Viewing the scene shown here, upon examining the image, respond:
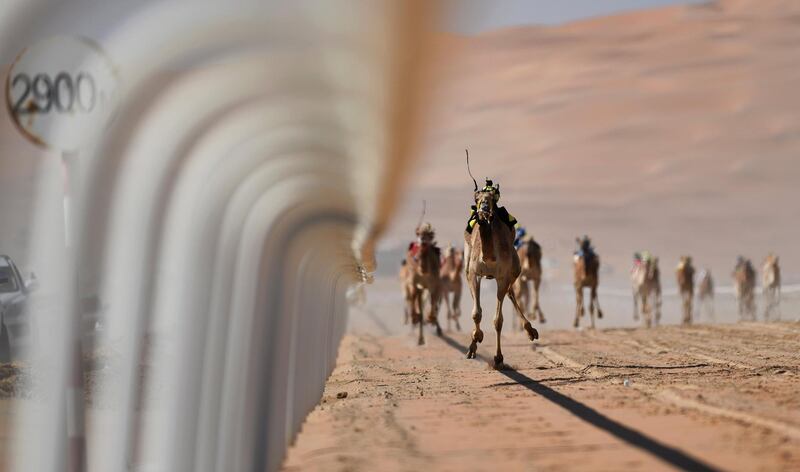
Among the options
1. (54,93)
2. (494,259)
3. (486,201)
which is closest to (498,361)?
(494,259)

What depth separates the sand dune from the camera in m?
104

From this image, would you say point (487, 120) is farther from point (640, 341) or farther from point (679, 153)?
point (640, 341)

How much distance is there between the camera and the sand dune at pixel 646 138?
10450 centimetres

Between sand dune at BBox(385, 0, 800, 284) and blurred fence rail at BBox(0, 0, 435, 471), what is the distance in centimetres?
6560

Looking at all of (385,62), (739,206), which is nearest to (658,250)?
(739,206)

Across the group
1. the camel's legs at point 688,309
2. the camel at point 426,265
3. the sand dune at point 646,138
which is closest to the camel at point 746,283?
the camel's legs at point 688,309

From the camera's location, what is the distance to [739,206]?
10881 cm

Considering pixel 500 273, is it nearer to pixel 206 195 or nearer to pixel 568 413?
pixel 568 413

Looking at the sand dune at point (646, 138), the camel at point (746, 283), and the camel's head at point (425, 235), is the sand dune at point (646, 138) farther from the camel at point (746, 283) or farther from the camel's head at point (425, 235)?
the camel's head at point (425, 235)

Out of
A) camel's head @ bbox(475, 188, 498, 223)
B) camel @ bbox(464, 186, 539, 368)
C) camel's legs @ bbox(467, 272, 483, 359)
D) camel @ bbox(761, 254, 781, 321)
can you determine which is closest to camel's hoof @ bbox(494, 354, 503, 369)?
camel @ bbox(464, 186, 539, 368)

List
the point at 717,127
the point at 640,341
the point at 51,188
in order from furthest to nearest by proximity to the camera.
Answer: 1. the point at 717,127
2. the point at 640,341
3. the point at 51,188

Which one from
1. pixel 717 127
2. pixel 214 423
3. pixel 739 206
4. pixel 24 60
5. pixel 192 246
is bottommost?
pixel 214 423

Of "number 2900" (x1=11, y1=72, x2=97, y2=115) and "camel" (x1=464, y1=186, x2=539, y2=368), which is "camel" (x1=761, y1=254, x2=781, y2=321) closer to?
"camel" (x1=464, y1=186, x2=539, y2=368)

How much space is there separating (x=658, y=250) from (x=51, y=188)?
90.0 metres
